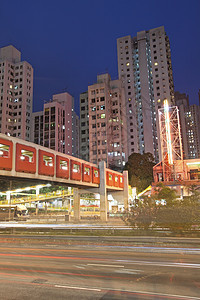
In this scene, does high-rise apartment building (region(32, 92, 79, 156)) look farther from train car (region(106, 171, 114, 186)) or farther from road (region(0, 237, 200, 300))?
road (region(0, 237, 200, 300))

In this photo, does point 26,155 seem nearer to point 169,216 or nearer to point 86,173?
point 86,173

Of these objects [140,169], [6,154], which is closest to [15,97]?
[140,169]

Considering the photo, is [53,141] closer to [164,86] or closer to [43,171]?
[164,86]

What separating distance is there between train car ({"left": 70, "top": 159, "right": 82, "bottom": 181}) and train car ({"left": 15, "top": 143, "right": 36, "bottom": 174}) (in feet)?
26.8

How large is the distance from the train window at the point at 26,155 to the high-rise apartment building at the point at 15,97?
7829 cm

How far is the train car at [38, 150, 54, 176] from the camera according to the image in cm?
3017

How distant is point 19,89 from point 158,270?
10976 cm

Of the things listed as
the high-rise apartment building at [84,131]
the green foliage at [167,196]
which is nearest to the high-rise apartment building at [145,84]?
the high-rise apartment building at [84,131]

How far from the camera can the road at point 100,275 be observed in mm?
7906

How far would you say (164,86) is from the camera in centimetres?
11219

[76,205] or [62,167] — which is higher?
[62,167]

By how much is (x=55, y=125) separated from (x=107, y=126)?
35993 mm

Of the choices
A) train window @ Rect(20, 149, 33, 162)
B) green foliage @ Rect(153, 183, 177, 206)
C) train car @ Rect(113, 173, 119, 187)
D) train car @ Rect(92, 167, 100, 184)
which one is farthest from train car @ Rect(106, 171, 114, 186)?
train window @ Rect(20, 149, 33, 162)

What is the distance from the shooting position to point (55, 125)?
12269cm
